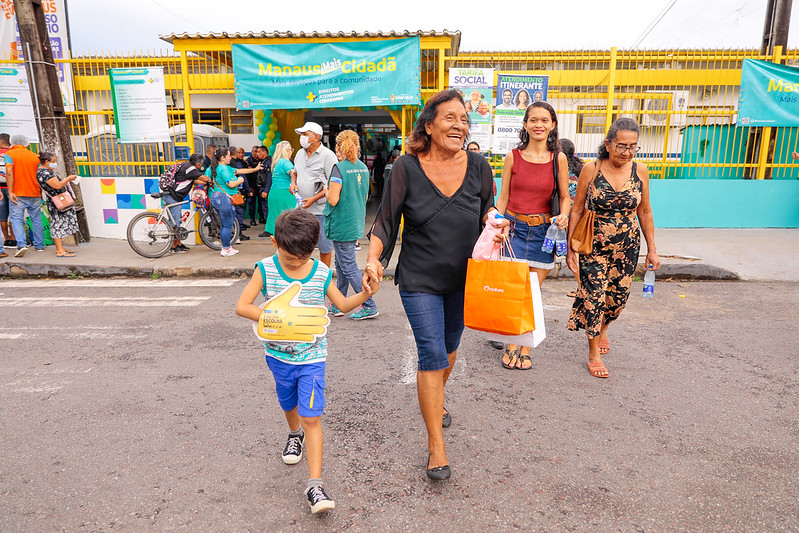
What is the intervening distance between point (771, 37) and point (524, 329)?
10.2 m

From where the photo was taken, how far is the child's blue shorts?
8.47ft

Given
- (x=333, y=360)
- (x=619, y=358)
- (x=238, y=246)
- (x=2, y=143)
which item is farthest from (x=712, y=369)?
(x=2, y=143)

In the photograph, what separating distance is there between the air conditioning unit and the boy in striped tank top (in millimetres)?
8857

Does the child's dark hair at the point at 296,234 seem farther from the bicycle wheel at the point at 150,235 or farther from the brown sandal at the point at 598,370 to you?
the bicycle wheel at the point at 150,235

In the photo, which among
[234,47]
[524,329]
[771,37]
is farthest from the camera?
[771,37]

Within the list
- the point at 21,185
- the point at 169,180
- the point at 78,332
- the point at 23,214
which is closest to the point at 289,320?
the point at 78,332

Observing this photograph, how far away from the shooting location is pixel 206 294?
672cm

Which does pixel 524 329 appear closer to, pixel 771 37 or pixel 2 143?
pixel 2 143

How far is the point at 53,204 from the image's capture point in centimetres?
840

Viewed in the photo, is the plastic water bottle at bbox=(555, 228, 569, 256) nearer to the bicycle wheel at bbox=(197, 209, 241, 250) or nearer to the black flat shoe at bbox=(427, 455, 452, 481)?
the black flat shoe at bbox=(427, 455, 452, 481)

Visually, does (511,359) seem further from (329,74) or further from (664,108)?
(664,108)

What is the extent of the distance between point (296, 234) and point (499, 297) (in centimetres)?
109

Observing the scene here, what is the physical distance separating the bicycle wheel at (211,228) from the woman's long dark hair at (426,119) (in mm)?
6630

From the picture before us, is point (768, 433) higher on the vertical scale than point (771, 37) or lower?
lower
